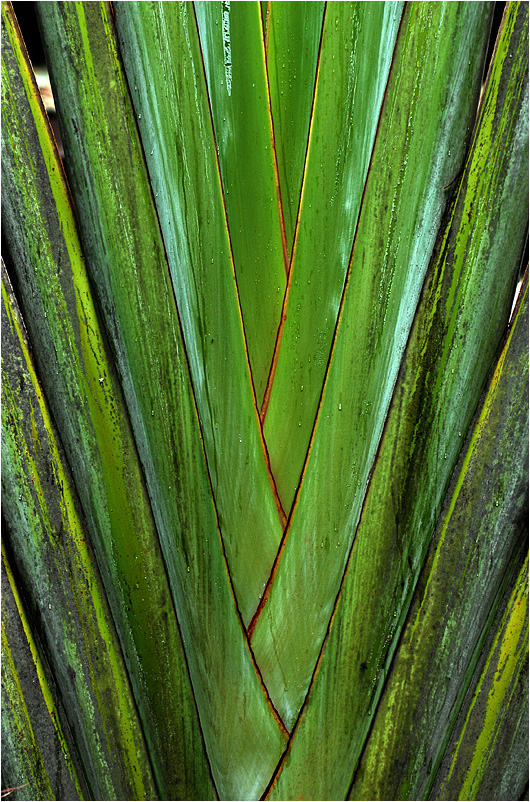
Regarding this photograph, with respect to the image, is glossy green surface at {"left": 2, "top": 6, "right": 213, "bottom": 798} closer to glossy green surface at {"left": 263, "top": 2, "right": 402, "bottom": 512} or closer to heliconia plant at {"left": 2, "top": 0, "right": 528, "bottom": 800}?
heliconia plant at {"left": 2, "top": 0, "right": 528, "bottom": 800}

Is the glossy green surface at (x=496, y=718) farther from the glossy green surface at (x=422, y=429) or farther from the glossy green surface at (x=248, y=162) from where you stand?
the glossy green surface at (x=248, y=162)

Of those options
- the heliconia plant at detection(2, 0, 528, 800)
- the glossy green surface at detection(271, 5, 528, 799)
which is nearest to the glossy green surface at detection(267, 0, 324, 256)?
the heliconia plant at detection(2, 0, 528, 800)

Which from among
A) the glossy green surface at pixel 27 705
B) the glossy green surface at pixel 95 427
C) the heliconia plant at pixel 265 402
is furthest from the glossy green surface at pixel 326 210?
the glossy green surface at pixel 27 705

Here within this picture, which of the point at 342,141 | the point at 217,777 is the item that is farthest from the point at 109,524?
the point at 342,141

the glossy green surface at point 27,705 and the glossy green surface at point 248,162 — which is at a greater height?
the glossy green surface at point 248,162

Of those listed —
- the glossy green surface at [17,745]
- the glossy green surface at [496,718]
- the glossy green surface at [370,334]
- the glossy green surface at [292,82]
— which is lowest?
the glossy green surface at [496,718]

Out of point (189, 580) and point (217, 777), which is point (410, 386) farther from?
point (217, 777)
